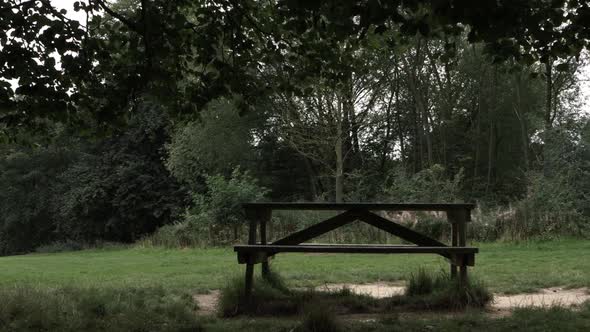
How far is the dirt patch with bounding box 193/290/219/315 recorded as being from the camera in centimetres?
728

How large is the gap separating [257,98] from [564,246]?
9.93 meters

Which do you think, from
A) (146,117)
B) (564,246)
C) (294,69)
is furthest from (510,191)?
(294,69)

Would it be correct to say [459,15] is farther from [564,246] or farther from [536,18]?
[564,246]

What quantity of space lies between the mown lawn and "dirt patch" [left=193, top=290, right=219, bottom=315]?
1.09ft

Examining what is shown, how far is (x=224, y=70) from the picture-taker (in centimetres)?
854

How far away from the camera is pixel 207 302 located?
8117mm

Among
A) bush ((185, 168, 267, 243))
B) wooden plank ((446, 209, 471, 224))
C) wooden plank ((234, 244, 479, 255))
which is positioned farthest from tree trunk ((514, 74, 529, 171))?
wooden plank ((234, 244, 479, 255))

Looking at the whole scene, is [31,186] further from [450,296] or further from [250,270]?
[450,296]

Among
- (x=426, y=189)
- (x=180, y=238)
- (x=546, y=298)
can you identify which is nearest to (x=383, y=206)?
(x=546, y=298)

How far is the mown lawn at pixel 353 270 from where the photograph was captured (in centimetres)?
953

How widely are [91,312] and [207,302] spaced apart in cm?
182

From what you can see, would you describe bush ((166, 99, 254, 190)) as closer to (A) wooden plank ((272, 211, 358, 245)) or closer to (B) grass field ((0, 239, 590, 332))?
(B) grass field ((0, 239, 590, 332))

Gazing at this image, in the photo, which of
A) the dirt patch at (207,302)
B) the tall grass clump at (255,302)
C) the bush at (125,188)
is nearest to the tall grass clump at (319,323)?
the tall grass clump at (255,302)

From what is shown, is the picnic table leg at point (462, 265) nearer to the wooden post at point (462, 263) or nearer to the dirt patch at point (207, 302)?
the wooden post at point (462, 263)
